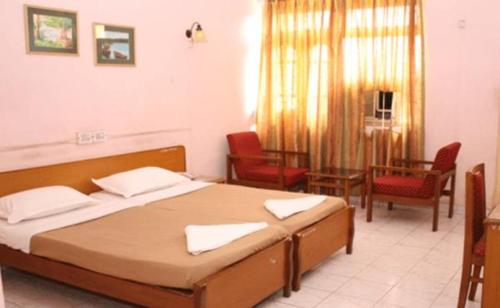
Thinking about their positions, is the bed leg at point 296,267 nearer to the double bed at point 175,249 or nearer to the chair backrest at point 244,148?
the double bed at point 175,249

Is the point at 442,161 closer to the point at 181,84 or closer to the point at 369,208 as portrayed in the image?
the point at 369,208

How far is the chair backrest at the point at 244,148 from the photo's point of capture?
5918 millimetres

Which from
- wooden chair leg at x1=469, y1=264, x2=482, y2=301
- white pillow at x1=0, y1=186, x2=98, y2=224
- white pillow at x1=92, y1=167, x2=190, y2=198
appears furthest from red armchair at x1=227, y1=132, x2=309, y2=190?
wooden chair leg at x1=469, y1=264, x2=482, y2=301

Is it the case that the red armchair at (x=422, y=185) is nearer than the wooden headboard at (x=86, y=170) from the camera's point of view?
No

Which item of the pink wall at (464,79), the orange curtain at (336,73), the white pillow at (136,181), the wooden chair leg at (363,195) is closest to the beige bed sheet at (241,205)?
the white pillow at (136,181)

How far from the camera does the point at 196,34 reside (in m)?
5.20

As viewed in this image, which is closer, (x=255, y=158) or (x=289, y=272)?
(x=289, y=272)

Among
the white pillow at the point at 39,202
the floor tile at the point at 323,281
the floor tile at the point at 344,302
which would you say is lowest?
the floor tile at the point at 344,302

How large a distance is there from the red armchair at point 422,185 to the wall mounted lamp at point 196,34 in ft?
7.10

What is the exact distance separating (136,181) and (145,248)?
4.71 ft

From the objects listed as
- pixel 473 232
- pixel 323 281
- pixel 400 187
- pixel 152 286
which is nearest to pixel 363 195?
pixel 400 187

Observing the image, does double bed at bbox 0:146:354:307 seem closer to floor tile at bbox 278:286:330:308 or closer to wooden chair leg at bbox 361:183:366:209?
floor tile at bbox 278:286:330:308

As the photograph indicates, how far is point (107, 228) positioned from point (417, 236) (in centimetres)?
286

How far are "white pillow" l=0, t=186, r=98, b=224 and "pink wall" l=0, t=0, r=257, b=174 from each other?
0.37m
